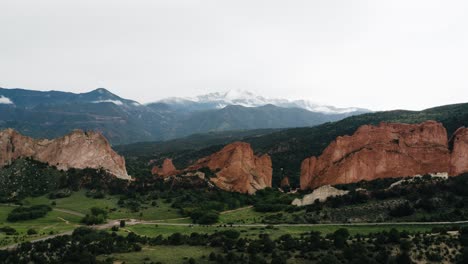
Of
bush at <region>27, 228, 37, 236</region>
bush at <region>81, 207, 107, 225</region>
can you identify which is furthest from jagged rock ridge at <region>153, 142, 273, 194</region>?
bush at <region>27, 228, 37, 236</region>

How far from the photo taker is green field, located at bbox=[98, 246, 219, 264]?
3228 inches

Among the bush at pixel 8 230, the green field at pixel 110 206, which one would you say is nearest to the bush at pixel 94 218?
the green field at pixel 110 206

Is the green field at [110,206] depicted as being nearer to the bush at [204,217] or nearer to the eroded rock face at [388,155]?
the bush at [204,217]

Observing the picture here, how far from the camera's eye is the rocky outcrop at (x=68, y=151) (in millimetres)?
173750

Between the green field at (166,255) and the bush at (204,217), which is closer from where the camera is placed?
the green field at (166,255)

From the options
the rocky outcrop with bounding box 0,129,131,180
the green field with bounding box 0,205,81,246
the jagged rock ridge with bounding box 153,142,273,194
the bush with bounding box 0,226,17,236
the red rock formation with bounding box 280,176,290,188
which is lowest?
the green field with bounding box 0,205,81,246

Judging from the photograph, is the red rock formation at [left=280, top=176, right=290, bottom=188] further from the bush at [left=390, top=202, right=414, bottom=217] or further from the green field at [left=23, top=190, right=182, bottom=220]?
the bush at [left=390, top=202, right=414, bottom=217]

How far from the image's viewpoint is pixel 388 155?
151 metres

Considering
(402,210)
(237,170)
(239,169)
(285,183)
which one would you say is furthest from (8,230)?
(285,183)

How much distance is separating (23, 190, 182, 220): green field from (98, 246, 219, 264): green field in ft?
128

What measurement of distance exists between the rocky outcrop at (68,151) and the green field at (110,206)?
927 inches

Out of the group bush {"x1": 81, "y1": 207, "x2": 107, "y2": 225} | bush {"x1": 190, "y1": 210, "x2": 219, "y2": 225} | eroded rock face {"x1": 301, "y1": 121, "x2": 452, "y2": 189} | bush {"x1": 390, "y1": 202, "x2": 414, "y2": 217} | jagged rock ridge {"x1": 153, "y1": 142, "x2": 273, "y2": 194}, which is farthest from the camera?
jagged rock ridge {"x1": 153, "y1": 142, "x2": 273, "y2": 194}

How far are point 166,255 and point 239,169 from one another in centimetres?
9140

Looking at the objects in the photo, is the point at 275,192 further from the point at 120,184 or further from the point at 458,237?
the point at 458,237
